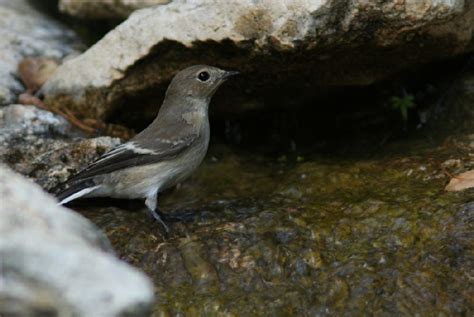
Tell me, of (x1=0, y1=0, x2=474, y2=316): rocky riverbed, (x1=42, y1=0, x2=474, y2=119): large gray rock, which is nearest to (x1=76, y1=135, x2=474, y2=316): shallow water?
(x1=0, y1=0, x2=474, y2=316): rocky riverbed

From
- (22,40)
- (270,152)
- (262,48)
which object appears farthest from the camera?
(22,40)

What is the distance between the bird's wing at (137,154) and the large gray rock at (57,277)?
293cm

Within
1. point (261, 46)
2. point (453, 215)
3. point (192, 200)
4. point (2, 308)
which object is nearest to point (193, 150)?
point (192, 200)

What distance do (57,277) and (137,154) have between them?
3363 millimetres

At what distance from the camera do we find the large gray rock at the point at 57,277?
9.41 ft

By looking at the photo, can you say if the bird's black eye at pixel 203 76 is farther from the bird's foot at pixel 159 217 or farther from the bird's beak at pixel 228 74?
the bird's foot at pixel 159 217

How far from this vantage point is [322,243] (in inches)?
217

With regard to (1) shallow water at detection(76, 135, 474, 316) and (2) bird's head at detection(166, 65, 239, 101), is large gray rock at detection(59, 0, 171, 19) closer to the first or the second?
(2) bird's head at detection(166, 65, 239, 101)

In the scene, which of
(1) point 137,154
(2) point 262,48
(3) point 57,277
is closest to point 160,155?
(1) point 137,154

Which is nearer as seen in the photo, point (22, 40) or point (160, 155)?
point (160, 155)

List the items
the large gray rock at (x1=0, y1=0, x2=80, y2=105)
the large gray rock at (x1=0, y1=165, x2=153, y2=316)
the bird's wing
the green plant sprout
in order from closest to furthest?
the large gray rock at (x1=0, y1=165, x2=153, y2=316)
the bird's wing
the green plant sprout
the large gray rock at (x1=0, y1=0, x2=80, y2=105)

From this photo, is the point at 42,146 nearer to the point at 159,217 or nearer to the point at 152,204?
the point at 152,204

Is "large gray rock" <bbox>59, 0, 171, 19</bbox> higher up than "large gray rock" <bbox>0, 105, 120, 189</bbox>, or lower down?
higher up

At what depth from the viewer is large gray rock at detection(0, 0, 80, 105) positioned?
7.56 meters
